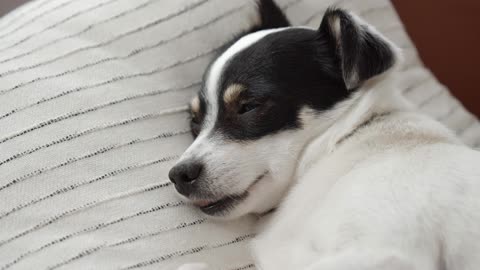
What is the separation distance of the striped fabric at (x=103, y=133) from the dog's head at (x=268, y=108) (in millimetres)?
90

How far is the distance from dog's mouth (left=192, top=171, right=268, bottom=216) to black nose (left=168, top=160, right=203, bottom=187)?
6cm

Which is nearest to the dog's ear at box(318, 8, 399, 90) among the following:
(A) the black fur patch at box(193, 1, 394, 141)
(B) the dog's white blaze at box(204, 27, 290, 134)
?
(A) the black fur patch at box(193, 1, 394, 141)

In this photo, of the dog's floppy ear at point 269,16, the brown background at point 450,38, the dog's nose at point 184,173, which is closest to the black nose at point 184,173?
the dog's nose at point 184,173

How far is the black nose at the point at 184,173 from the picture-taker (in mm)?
1188

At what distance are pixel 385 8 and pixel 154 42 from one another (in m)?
0.84

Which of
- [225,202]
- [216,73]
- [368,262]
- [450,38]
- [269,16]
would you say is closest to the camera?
[368,262]

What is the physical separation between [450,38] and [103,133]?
1.55 m

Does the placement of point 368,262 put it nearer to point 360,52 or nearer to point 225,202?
point 225,202

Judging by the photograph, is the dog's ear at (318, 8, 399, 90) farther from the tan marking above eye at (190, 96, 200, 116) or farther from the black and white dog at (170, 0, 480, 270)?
the tan marking above eye at (190, 96, 200, 116)

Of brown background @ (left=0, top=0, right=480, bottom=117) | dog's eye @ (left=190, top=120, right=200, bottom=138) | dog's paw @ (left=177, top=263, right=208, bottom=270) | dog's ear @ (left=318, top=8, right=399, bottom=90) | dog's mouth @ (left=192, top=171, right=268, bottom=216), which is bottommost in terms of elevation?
brown background @ (left=0, top=0, right=480, bottom=117)

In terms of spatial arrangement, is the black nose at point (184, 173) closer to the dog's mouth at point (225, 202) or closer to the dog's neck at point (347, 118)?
the dog's mouth at point (225, 202)

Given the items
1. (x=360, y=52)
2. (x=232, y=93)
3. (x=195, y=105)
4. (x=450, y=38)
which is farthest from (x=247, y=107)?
(x=450, y=38)

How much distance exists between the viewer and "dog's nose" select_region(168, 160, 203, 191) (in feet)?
3.90

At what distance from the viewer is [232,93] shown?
50.1 inches
